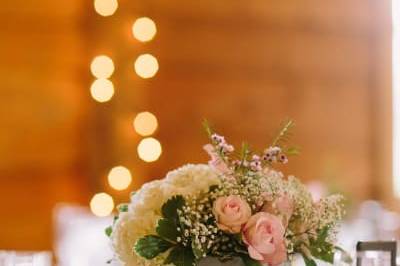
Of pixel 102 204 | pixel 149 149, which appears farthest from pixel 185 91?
pixel 102 204

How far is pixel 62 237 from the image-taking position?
316 cm

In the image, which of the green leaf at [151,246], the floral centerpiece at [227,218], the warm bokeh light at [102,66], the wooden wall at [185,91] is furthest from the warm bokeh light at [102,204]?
the green leaf at [151,246]

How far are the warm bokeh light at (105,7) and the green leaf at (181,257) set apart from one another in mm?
2098

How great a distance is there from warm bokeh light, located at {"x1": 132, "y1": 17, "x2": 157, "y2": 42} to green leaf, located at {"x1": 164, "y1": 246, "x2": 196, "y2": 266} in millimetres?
2084

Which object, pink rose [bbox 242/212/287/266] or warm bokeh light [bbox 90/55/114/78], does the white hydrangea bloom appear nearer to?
pink rose [bbox 242/212/287/266]

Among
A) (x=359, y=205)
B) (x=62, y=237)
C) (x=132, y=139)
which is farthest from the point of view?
(x=359, y=205)

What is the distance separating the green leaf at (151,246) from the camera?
4.80 feet

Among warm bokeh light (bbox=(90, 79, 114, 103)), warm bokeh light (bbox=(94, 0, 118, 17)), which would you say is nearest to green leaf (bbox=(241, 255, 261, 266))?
warm bokeh light (bbox=(90, 79, 114, 103))

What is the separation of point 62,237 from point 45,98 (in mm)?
594

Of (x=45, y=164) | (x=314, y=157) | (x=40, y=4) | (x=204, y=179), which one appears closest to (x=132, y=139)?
(x=45, y=164)

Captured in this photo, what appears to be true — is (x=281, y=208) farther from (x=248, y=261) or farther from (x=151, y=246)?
(x=151, y=246)

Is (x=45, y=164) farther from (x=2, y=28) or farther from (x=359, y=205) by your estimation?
(x=359, y=205)

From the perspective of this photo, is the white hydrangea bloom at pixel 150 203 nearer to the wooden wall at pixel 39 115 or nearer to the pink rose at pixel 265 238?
the pink rose at pixel 265 238

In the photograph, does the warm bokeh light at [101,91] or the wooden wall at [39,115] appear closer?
the wooden wall at [39,115]
